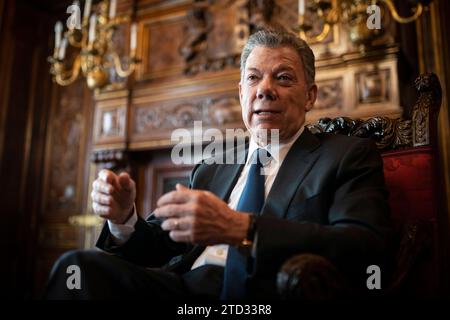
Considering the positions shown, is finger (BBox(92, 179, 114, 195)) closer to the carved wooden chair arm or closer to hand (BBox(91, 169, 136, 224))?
hand (BBox(91, 169, 136, 224))

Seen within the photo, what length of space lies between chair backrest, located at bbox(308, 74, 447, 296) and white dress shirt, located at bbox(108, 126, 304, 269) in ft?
1.06

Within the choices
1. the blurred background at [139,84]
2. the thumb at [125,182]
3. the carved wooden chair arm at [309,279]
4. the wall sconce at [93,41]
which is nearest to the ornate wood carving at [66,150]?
the blurred background at [139,84]

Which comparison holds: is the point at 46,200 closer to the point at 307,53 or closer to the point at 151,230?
the point at 151,230

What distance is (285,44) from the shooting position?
1.47 metres

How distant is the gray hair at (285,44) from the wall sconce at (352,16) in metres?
1.03

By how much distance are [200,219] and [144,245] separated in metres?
0.44

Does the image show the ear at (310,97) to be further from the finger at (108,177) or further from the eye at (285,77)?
the finger at (108,177)

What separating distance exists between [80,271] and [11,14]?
3675mm

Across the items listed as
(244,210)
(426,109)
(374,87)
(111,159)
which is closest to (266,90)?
(244,210)

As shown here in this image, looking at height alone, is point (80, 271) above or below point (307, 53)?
below

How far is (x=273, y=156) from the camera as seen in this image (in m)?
Result: 1.45

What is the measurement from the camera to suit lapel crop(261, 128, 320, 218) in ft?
4.15
